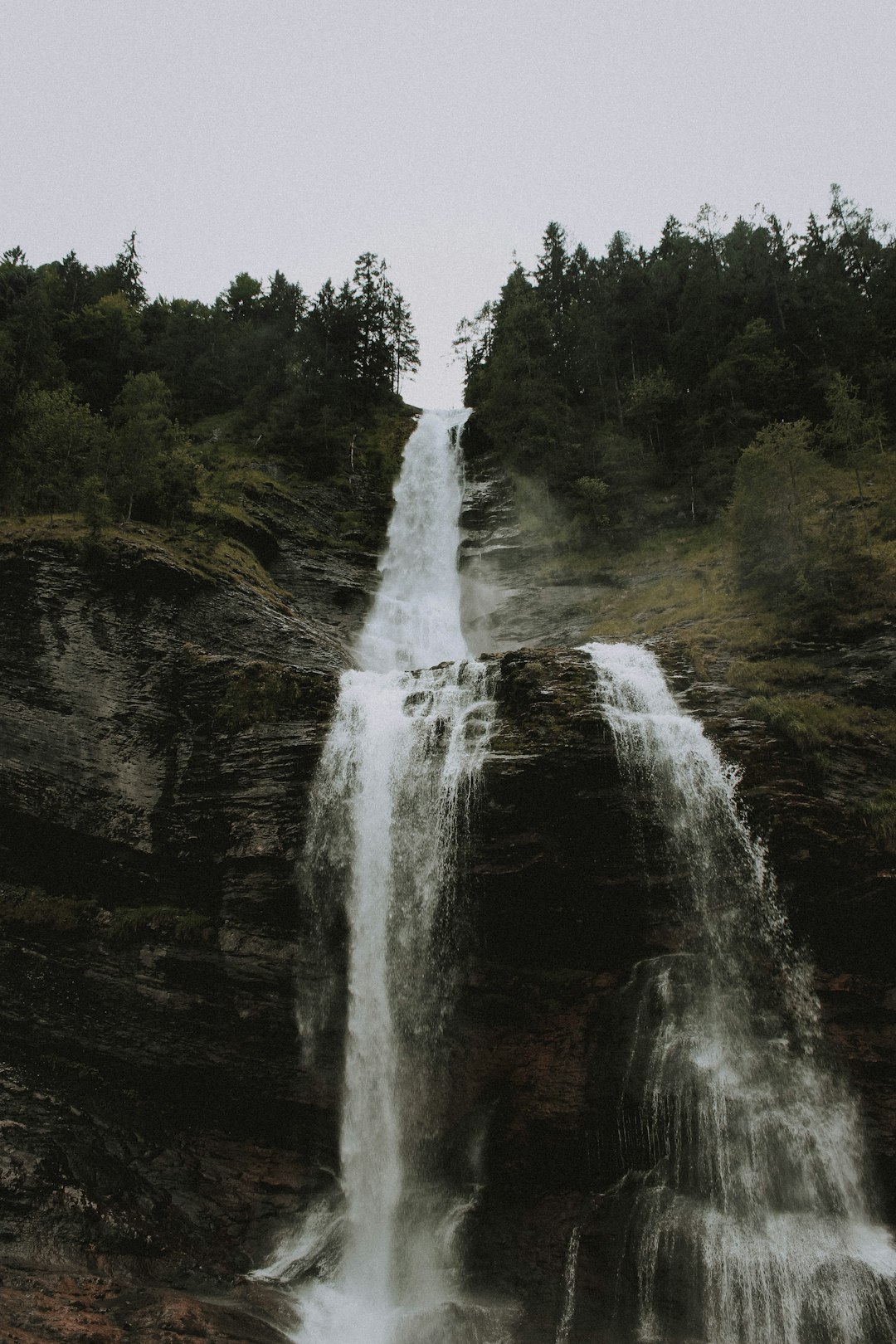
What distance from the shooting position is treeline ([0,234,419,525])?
77.6 ft

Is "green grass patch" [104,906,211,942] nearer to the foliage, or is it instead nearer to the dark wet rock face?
the dark wet rock face

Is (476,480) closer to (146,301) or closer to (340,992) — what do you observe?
(340,992)

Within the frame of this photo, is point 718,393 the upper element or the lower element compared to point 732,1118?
upper

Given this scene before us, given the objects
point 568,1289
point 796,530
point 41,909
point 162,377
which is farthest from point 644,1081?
point 162,377

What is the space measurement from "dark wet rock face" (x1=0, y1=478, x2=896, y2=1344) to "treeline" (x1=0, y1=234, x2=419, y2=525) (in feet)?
19.8

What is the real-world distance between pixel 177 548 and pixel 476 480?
17.1 metres

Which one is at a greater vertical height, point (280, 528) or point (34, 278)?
point (34, 278)

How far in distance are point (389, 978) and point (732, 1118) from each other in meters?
6.67

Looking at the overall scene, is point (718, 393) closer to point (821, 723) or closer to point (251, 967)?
point (821, 723)

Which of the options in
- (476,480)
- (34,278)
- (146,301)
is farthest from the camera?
(146,301)

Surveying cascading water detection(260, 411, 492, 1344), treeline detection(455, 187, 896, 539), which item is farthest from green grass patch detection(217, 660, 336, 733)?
treeline detection(455, 187, 896, 539)

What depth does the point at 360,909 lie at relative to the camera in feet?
51.6

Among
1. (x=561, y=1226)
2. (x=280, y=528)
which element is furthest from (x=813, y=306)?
(x=561, y=1226)

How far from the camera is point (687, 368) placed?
35.1m
